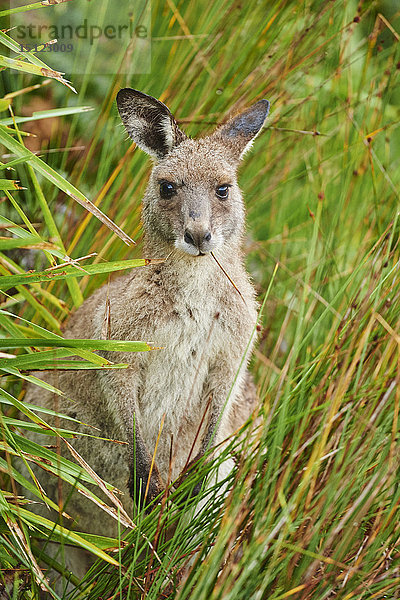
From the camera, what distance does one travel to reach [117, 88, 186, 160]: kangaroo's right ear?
2.76m

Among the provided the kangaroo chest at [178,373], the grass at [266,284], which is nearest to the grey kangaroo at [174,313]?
the kangaroo chest at [178,373]

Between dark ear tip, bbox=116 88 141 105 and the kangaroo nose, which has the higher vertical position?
dark ear tip, bbox=116 88 141 105

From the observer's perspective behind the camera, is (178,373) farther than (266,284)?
No

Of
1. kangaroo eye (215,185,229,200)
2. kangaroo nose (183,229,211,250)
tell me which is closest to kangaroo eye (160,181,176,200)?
kangaroo eye (215,185,229,200)

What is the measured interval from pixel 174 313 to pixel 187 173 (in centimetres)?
52

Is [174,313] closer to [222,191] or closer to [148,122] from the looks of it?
[222,191]

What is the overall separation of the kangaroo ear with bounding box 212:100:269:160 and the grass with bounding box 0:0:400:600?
38cm

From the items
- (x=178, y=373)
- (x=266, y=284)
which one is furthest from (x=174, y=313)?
(x=266, y=284)

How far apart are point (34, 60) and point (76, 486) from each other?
1391 mm

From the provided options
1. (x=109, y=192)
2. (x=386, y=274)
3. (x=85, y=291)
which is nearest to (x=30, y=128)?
(x=109, y=192)

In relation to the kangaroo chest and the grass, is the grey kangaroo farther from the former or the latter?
the grass

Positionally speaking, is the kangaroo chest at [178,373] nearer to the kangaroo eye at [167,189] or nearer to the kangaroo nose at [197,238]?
the kangaroo nose at [197,238]

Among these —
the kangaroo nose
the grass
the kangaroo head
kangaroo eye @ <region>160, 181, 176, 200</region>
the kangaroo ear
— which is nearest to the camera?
the grass

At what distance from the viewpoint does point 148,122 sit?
285 centimetres
